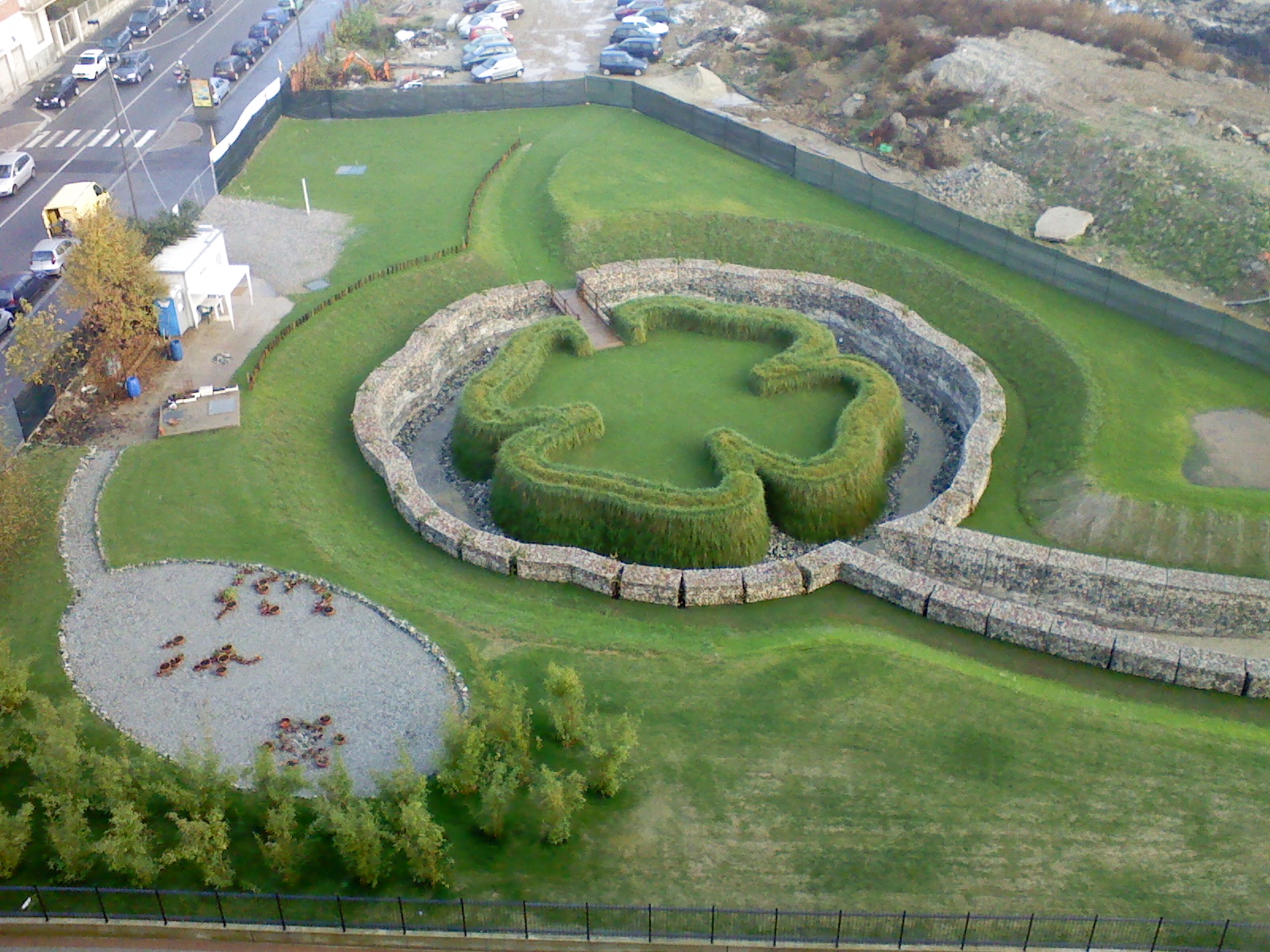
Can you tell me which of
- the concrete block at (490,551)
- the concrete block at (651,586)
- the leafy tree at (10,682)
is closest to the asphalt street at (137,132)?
the leafy tree at (10,682)

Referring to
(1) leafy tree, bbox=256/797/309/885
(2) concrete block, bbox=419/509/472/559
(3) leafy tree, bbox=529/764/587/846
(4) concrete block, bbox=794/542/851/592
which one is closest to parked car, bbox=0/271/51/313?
(2) concrete block, bbox=419/509/472/559

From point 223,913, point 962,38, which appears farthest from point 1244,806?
point 962,38

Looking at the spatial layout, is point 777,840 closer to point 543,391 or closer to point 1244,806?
point 1244,806

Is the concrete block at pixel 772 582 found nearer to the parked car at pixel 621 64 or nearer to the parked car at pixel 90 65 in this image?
the parked car at pixel 621 64

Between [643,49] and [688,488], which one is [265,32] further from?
[688,488]

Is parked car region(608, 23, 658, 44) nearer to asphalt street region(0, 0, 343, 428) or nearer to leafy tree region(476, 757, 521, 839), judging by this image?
asphalt street region(0, 0, 343, 428)

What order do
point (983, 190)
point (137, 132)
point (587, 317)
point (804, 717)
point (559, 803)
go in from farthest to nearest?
point (137, 132) → point (983, 190) → point (587, 317) → point (804, 717) → point (559, 803)

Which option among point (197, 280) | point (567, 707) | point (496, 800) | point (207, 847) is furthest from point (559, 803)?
point (197, 280)
